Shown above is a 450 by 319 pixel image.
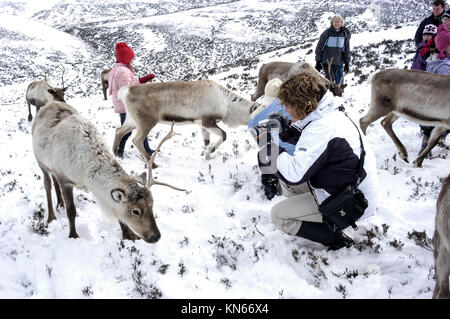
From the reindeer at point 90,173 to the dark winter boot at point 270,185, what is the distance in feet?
5.78

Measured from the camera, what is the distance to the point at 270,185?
5.02 meters

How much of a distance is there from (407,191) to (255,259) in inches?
108

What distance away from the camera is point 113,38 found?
4325cm

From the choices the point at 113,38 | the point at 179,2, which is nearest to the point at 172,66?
the point at 113,38

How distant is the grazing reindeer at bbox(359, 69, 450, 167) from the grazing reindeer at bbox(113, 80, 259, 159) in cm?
243

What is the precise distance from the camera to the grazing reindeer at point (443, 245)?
8.56 feet

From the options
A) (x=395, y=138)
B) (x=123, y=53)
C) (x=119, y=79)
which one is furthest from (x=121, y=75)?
(x=395, y=138)

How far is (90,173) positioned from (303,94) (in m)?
2.75

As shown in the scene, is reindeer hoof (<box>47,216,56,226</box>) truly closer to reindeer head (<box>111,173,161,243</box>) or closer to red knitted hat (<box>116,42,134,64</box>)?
reindeer head (<box>111,173,161,243</box>)

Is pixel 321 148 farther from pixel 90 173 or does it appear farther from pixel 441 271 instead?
pixel 90 173

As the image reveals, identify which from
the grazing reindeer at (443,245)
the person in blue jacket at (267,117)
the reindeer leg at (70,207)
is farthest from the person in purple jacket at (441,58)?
the reindeer leg at (70,207)

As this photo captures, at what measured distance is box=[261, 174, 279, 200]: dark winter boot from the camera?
5.01 metres

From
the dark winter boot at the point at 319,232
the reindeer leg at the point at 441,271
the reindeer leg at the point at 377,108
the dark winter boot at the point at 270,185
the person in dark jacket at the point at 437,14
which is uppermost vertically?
the person in dark jacket at the point at 437,14

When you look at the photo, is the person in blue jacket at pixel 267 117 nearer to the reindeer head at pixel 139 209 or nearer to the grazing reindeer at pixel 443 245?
the reindeer head at pixel 139 209
